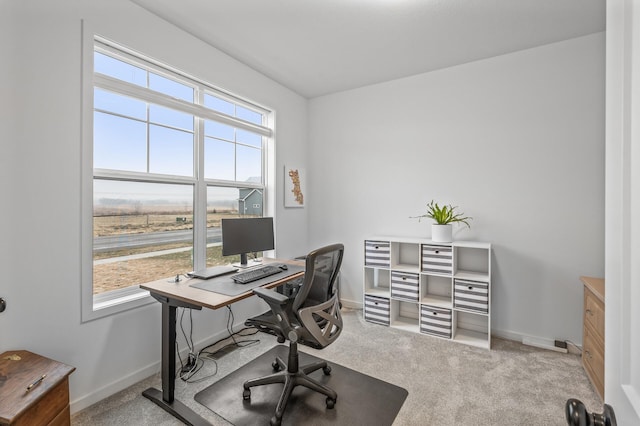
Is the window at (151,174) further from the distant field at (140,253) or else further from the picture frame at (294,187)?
the picture frame at (294,187)

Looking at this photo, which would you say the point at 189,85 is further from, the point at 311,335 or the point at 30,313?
the point at 311,335

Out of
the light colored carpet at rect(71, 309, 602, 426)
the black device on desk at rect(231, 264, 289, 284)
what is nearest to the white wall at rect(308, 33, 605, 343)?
the light colored carpet at rect(71, 309, 602, 426)

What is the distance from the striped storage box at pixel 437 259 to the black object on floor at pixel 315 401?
3.99ft

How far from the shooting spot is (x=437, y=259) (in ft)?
9.57

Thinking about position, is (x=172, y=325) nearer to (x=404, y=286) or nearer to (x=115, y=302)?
(x=115, y=302)

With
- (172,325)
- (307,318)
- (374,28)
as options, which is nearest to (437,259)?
(307,318)

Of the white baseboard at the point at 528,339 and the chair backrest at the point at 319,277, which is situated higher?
the chair backrest at the point at 319,277

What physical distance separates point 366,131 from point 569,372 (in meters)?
2.93

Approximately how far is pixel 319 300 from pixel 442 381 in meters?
1.13

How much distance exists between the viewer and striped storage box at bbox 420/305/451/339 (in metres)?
2.86

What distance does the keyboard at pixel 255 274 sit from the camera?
2.19 metres

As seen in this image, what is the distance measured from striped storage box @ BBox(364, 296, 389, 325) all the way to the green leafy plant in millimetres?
1002

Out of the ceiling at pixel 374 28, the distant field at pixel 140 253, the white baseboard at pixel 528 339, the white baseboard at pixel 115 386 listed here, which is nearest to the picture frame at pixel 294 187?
the distant field at pixel 140 253

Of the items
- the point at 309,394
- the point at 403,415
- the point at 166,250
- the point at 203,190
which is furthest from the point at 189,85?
the point at 403,415
